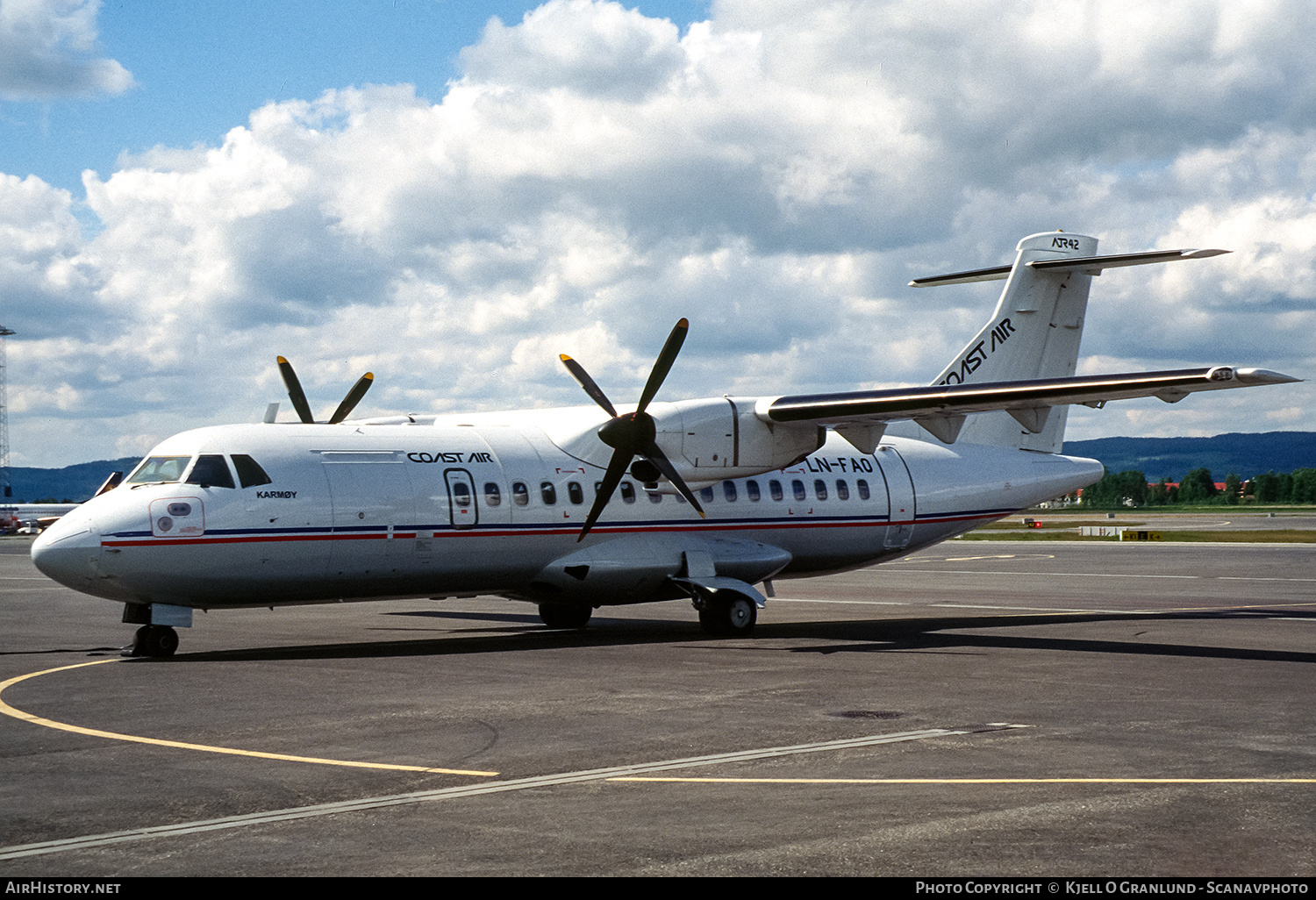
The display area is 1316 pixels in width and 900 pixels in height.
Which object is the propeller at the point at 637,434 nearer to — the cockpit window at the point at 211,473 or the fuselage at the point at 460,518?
the fuselage at the point at 460,518

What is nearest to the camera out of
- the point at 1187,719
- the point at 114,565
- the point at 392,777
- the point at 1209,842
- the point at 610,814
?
the point at 1209,842

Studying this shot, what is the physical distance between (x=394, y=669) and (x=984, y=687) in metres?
7.79

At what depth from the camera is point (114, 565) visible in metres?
18.0

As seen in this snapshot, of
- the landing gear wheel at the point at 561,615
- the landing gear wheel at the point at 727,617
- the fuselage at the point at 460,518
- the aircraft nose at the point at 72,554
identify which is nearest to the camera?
the aircraft nose at the point at 72,554

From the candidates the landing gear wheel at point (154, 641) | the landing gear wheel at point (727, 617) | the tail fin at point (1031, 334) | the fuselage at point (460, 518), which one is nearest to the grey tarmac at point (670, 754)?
the landing gear wheel at point (154, 641)

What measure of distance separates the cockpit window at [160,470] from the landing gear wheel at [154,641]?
218 cm

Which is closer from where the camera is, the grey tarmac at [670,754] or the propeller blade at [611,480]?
the grey tarmac at [670,754]

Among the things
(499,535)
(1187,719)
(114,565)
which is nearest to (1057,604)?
(499,535)

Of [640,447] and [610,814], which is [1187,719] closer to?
[610,814]

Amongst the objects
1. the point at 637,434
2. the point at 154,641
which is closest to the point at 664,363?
the point at 637,434

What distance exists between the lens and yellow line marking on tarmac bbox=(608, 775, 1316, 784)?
370 inches

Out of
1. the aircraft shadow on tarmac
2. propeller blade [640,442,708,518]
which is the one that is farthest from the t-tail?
propeller blade [640,442,708,518]

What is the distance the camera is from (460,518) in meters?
20.8

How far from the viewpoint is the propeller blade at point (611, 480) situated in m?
21.3
